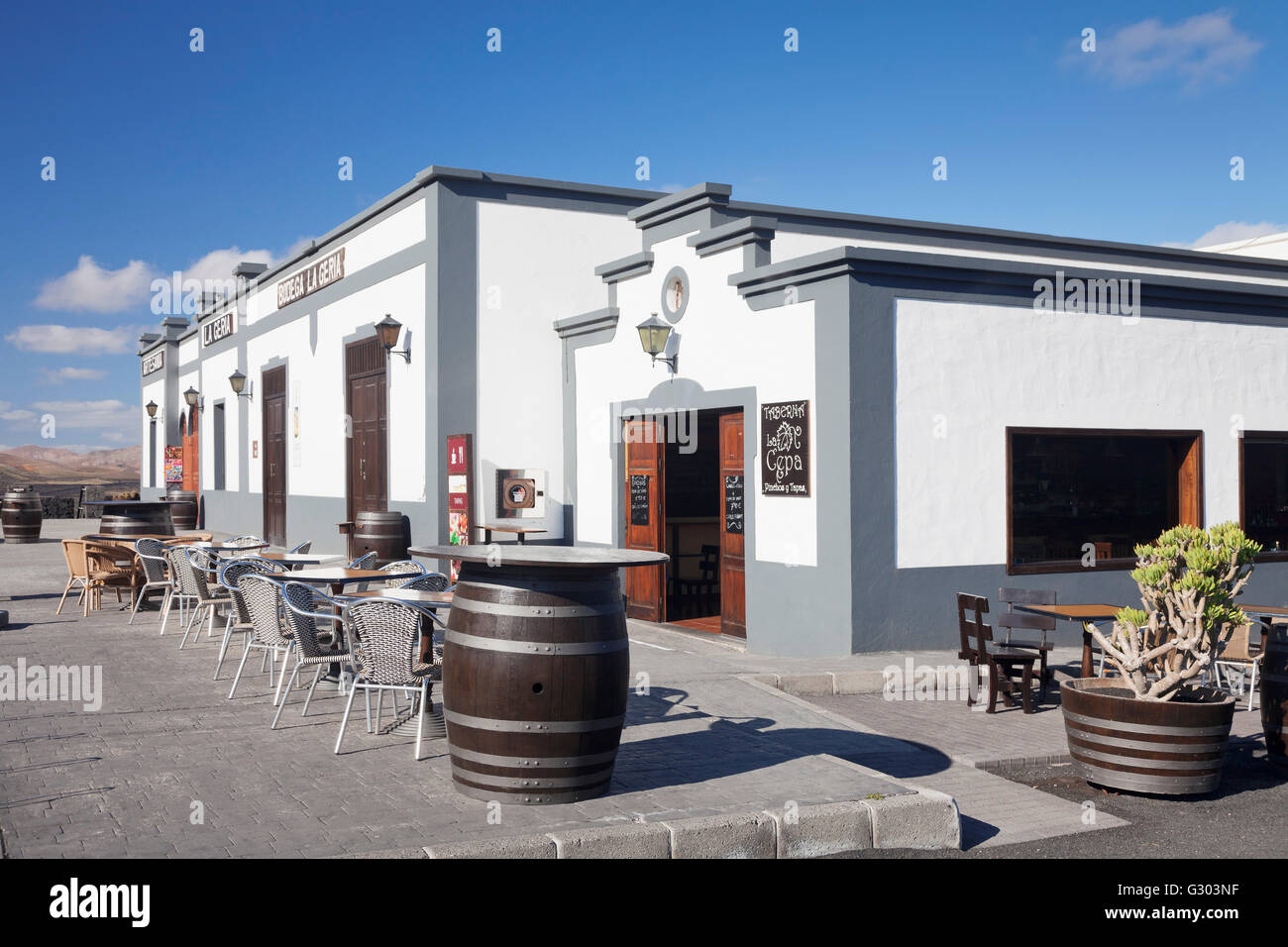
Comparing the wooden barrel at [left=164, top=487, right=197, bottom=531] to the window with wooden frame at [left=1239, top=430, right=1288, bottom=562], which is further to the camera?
the wooden barrel at [left=164, top=487, right=197, bottom=531]

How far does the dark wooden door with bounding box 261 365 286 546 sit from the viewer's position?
22594 mm

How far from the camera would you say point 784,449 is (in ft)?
35.9

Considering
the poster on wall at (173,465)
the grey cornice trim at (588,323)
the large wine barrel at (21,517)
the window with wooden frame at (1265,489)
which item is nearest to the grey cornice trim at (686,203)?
the grey cornice trim at (588,323)

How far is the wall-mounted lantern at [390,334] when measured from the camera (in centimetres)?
1568

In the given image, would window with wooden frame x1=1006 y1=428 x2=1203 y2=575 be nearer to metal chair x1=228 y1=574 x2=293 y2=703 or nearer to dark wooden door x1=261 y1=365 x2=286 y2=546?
metal chair x1=228 y1=574 x2=293 y2=703

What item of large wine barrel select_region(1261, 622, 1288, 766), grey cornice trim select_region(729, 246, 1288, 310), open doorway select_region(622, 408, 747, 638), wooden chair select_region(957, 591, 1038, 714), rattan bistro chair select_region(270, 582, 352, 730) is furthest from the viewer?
open doorway select_region(622, 408, 747, 638)

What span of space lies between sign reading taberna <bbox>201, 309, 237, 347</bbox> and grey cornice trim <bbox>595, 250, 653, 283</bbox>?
15.1 metres

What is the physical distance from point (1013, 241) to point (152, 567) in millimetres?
13417

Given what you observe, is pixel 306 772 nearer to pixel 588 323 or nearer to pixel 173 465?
pixel 588 323

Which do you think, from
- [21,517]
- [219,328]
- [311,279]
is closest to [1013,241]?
[311,279]

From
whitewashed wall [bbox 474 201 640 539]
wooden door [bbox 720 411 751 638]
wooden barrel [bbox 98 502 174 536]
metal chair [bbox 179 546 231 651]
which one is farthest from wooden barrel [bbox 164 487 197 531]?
wooden door [bbox 720 411 751 638]

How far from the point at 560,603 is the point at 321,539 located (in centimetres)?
1560

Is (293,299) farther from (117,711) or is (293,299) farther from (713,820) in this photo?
(713,820)

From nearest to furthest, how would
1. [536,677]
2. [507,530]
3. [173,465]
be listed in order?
1. [536,677]
2. [507,530]
3. [173,465]
